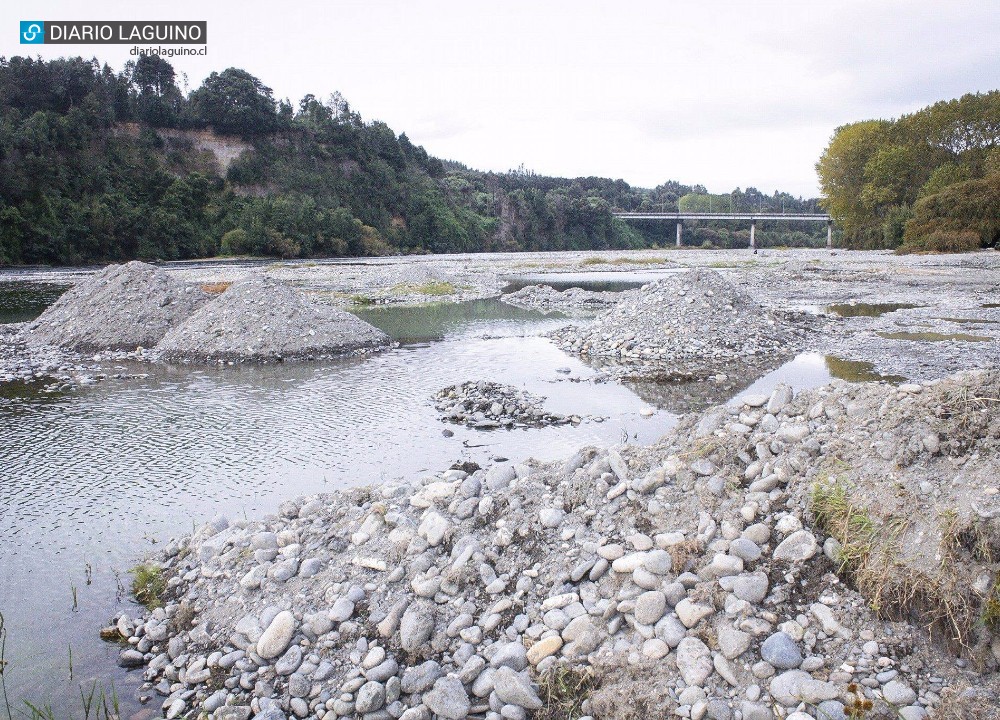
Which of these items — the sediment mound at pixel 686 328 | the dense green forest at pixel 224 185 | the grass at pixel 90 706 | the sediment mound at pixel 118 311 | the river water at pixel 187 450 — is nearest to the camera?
the grass at pixel 90 706

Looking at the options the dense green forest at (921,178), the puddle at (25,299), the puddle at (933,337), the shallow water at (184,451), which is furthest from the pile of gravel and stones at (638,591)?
the dense green forest at (921,178)

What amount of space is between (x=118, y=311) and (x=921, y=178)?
8328cm

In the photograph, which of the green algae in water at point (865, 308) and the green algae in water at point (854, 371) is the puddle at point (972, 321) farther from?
the green algae in water at point (854, 371)

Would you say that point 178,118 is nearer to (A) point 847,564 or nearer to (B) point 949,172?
(B) point 949,172

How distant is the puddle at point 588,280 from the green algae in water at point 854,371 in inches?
1042

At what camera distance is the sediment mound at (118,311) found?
24.5 meters

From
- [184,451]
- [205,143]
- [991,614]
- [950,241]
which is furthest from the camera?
[205,143]

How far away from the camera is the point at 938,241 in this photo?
64.8 meters

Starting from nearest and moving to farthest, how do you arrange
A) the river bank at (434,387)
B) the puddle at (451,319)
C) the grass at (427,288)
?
1. the river bank at (434,387)
2. the puddle at (451,319)
3. the grass at (427,288)

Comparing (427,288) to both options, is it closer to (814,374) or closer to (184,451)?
(814,374)

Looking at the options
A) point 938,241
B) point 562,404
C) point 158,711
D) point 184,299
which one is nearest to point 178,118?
point 184,299

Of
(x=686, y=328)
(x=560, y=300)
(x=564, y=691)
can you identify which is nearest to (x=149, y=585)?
(x=564, y=691)

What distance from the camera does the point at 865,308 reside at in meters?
32.8

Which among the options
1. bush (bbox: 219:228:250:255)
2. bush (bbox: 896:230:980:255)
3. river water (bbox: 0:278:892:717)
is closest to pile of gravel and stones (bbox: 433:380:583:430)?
river water (bbox: 0:278:892:717)
